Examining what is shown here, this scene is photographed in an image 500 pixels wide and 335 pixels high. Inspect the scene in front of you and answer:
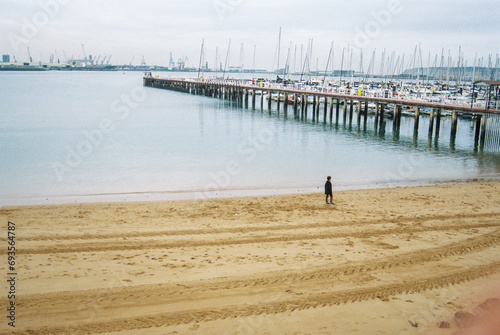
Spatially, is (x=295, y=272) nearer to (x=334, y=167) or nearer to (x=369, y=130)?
(x=334, y=167)

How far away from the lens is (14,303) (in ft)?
25.2

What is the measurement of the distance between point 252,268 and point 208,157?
18.1 metres

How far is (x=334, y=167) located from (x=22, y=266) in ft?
58.2

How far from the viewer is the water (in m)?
19.4

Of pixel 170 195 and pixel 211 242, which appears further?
pixel 170 195

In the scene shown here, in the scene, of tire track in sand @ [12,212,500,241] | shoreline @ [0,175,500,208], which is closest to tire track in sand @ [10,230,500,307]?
tire track in sand @ [12,212,500,241]

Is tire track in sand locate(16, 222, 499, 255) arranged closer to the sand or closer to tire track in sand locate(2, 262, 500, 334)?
the sand

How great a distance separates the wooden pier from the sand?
66.2ft

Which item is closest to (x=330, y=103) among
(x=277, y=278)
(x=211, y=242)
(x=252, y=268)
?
(x=211, y=242)

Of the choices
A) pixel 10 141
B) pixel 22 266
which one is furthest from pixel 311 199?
pixel 10 141

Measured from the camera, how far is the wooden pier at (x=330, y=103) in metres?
32.7

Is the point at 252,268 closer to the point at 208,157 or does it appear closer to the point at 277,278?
the point at 277,278

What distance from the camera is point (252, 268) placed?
9289 millimetres

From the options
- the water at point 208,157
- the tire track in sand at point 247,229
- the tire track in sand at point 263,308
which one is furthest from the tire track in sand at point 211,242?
the water at point 208,157
